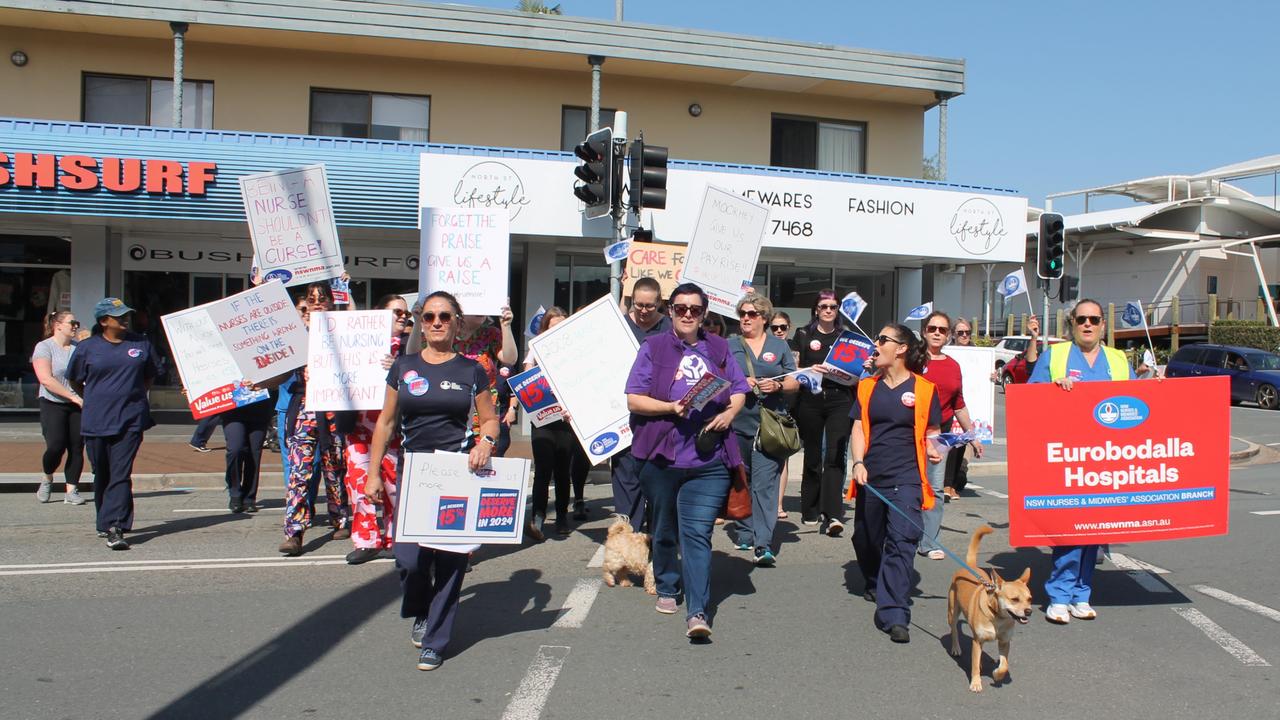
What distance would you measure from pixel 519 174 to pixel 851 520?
8912 mm

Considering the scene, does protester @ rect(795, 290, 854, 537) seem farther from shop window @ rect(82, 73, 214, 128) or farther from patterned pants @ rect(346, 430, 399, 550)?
shop window @ rect(82, 73, 214, 128)

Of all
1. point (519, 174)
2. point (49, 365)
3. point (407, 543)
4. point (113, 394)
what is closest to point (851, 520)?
point (407, 543)

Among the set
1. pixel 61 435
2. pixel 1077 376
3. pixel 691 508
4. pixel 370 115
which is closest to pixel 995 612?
pixel 691 508

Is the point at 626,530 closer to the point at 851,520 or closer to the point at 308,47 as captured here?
the point at 851,520

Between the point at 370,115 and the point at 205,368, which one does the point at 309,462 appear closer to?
the point at 205,368

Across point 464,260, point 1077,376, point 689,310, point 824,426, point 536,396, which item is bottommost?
point 824,426

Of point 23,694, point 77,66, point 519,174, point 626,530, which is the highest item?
point 77,66

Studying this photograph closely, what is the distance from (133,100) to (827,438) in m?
14.6

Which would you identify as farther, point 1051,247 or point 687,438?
point 1051,247

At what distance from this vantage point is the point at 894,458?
18.8ft

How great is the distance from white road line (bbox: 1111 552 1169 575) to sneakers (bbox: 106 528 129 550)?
726 centimetres

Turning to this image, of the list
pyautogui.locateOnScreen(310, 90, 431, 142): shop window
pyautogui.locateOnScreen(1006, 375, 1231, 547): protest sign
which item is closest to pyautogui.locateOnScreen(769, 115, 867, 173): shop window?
pyautogui.locateOnScreen(310, 90, 431, 142): shop window

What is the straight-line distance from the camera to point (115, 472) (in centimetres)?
754

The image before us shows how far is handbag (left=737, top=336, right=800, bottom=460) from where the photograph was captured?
7.17 m
